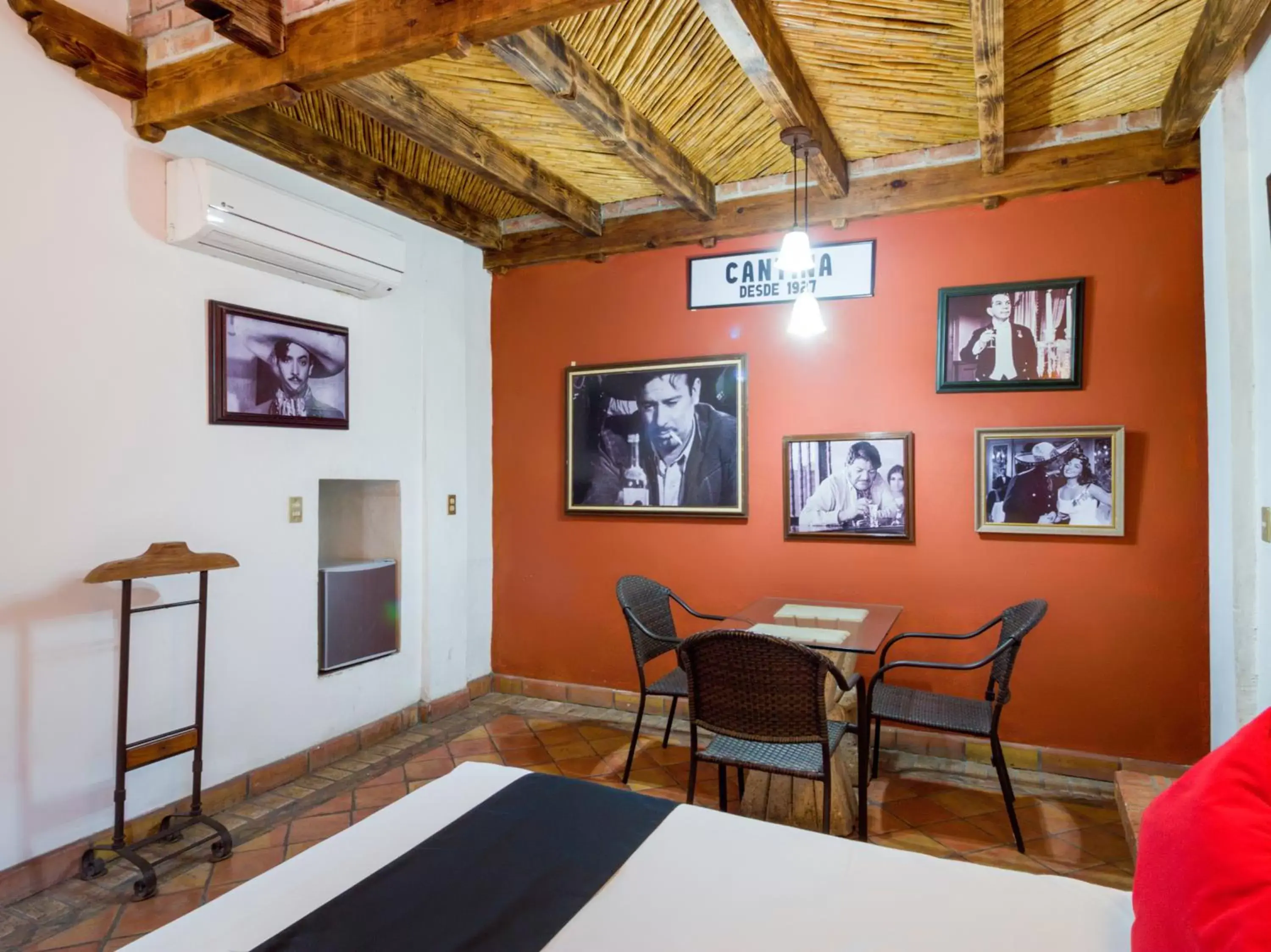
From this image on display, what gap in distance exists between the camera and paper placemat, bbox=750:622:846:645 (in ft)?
8.52

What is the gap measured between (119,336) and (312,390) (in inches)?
32.6

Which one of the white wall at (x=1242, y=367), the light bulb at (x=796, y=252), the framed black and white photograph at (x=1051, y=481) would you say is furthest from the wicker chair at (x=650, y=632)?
the white wall at (x=1242, y=367)

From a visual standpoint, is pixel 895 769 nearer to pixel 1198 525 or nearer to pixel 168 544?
pixel 1198 525

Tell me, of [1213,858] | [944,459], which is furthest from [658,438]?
[1213,858]

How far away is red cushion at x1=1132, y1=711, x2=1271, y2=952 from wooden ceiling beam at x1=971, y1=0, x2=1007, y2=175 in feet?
6.36

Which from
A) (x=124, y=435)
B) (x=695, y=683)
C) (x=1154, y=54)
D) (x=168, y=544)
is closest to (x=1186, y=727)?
(x=695, y=683)

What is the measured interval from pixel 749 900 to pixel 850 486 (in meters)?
2.46

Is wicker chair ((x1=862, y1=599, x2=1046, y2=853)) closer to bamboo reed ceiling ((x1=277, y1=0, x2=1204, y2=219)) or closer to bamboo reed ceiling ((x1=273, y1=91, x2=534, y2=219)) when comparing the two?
bamboo reed ceiling ((x1=277, y1=0, x2=1204, y2=219))

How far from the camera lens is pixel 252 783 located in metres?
3.00

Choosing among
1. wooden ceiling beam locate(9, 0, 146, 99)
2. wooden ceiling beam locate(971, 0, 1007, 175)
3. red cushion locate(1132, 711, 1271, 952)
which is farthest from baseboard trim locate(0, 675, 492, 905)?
wooden ceiling beam locate(971, 0, 1007, 175)

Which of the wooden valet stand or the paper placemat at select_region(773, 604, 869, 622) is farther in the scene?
the paper placemat at select_region(773, 604, 869, 622)

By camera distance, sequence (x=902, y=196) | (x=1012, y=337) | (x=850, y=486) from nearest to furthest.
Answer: (x=1012, y=337)
(x=902, y=196)
(x=850, y=486)

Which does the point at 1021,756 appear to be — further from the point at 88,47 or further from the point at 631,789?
the point at 88,47

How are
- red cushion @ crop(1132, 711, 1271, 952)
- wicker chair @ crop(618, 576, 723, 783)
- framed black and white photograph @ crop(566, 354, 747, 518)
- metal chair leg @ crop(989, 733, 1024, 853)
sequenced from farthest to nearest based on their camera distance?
framed black and white photograph @ crop(566, 354, 747, 518)
wicker chair @ crop(618, 576, 723, 783)
metal chair leg @ crop(989, 733, 1024, 853)
red cushion @ crop(1132, 711, 1271, 952)
